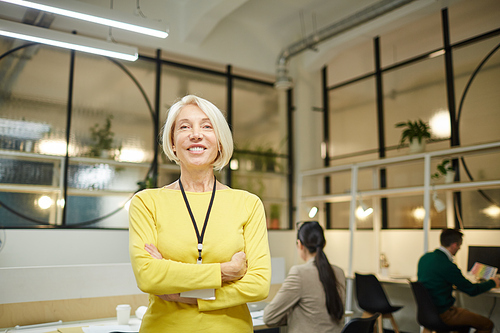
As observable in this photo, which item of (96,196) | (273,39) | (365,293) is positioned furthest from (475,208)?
(96,196)

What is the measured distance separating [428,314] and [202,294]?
363 cm

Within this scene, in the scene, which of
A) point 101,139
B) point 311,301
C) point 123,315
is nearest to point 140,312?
point 123,315

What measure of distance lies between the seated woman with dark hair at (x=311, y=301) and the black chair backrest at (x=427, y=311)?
169 centimetres

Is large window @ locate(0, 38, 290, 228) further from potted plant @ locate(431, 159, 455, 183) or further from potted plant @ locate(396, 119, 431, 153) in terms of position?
potted plant @ locate(431, 159, 455, 183)

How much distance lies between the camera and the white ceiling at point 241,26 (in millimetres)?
5906

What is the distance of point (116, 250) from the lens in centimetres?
562

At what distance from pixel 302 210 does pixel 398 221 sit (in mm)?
1544

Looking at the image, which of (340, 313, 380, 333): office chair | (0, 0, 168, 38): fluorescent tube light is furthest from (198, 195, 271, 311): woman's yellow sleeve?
(0, 0, 168, 38): fluorescent tube light

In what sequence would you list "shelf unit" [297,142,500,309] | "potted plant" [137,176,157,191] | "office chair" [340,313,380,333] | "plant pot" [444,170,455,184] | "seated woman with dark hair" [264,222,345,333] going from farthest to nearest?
"potted plant" [137,176,157,191] → "plant pot" [444,170,455,184] → "shelf unit" [297,142,500,309] → "seated woman with dark hair" [264,222,345,333] → "office chair" [340,313,380,333]

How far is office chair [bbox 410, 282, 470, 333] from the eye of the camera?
4.14 meters

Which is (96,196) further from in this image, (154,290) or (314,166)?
(154,290)

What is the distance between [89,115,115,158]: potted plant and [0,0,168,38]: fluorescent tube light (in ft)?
6.21

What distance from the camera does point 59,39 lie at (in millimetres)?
4297

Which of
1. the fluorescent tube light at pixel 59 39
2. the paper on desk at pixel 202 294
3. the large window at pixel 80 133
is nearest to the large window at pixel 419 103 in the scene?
the large window at pixel 80 133
